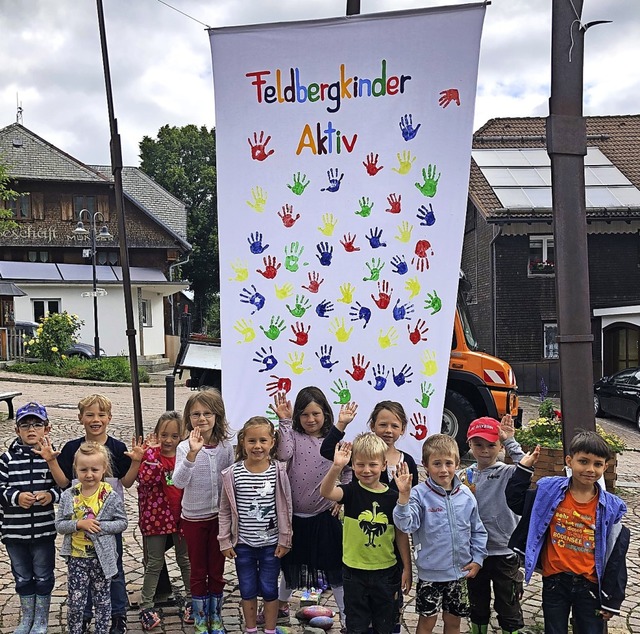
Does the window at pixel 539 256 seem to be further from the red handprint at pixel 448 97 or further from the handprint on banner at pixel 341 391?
the handprint on banner at pixel 341 391

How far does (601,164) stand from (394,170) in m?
21.7

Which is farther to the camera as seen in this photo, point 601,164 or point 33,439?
point 601,164

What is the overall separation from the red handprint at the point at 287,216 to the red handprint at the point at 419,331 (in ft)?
3.05

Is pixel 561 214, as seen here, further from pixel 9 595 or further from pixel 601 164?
pixel 601 164

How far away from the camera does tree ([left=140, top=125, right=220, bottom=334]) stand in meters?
44.3

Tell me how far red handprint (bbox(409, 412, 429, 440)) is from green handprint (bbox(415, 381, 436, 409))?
63 mm

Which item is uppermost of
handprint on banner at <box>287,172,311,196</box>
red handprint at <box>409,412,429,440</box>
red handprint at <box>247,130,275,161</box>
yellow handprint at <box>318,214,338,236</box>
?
red handprint at <box>247,130,275,161</box>

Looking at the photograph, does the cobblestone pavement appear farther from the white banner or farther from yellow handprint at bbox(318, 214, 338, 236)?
yellow handprint at bbox(318, 214, 338, 236)

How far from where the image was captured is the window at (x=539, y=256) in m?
21.5

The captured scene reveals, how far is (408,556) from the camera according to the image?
339 centimetres

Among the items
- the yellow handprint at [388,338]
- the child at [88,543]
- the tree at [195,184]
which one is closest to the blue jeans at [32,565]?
the child at [88,543]

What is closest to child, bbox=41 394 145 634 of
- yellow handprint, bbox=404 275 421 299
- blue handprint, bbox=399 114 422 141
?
yellow handprint, bbox=404 275 421 299

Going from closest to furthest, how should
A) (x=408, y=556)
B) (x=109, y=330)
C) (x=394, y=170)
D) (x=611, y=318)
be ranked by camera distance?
1. (x=408, y=556)
2. (x=394, y=170)
3. (x=611, y=318)
4. (x=109, y=330)

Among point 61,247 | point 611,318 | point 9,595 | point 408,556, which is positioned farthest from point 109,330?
point 408,556
